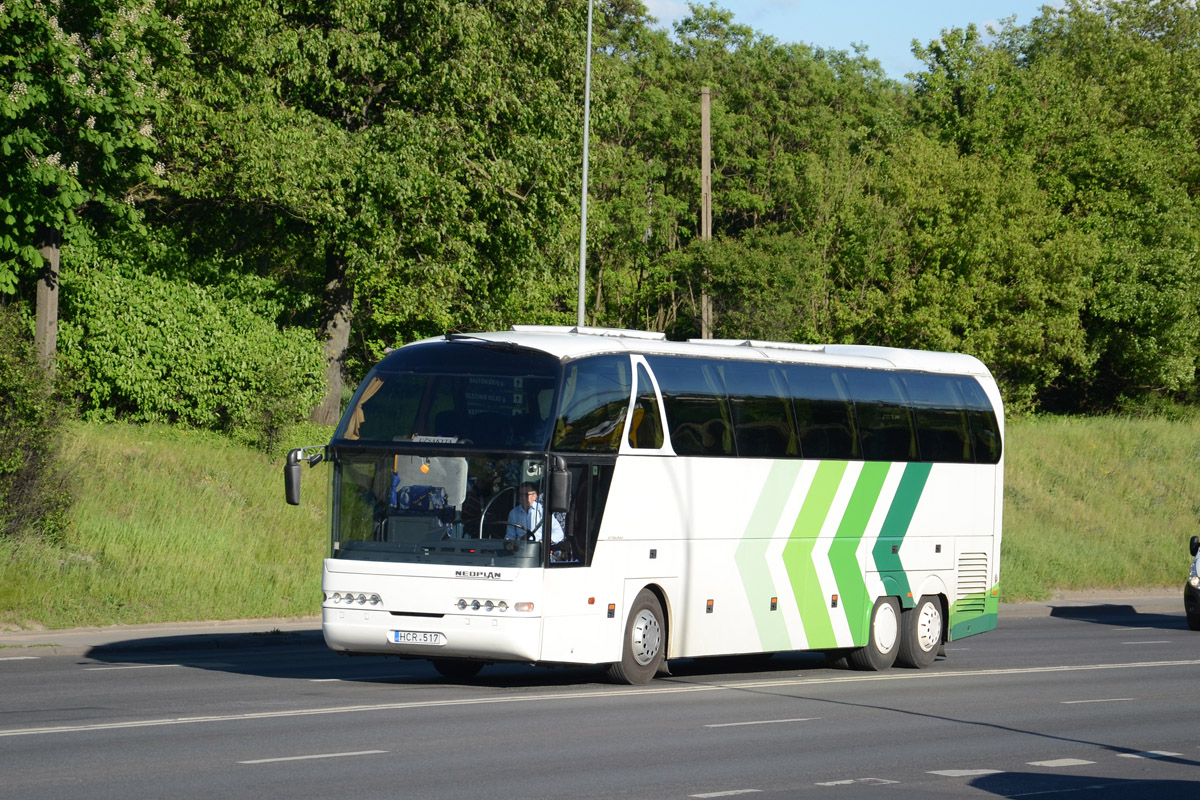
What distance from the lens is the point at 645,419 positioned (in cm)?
1631

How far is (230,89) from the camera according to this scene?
31.7 metres

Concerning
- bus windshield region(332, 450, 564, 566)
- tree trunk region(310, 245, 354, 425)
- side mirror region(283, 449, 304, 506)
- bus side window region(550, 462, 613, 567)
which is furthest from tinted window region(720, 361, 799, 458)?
tree trunk region(310, 245, 354, 425)

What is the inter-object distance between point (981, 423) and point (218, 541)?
38.0 ft

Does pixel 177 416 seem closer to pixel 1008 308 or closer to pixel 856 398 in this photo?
pixel 856 398

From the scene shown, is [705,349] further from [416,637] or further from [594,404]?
[416,637]

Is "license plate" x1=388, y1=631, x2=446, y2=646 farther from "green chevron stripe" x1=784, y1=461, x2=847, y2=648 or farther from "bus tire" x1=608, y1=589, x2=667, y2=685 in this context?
"green chevron stripe" x1=784, y1=461, x2=847, y2=648

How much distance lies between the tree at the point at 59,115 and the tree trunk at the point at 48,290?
0.02 m

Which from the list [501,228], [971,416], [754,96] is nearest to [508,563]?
[971,416]

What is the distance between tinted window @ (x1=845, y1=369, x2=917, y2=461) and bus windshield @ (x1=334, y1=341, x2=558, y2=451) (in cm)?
542

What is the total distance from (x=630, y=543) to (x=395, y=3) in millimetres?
21467

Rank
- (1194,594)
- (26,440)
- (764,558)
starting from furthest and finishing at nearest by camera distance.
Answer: (1194,594) → (26,440) → (764,558)

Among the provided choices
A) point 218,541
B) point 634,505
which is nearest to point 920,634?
point 634,505

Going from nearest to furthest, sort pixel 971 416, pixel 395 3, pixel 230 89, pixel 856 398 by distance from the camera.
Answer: pixel 856 398 → pixel 971 416 → pixel 230 89 → pixel 395 3

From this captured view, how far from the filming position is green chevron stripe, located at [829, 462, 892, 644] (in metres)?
18.8
